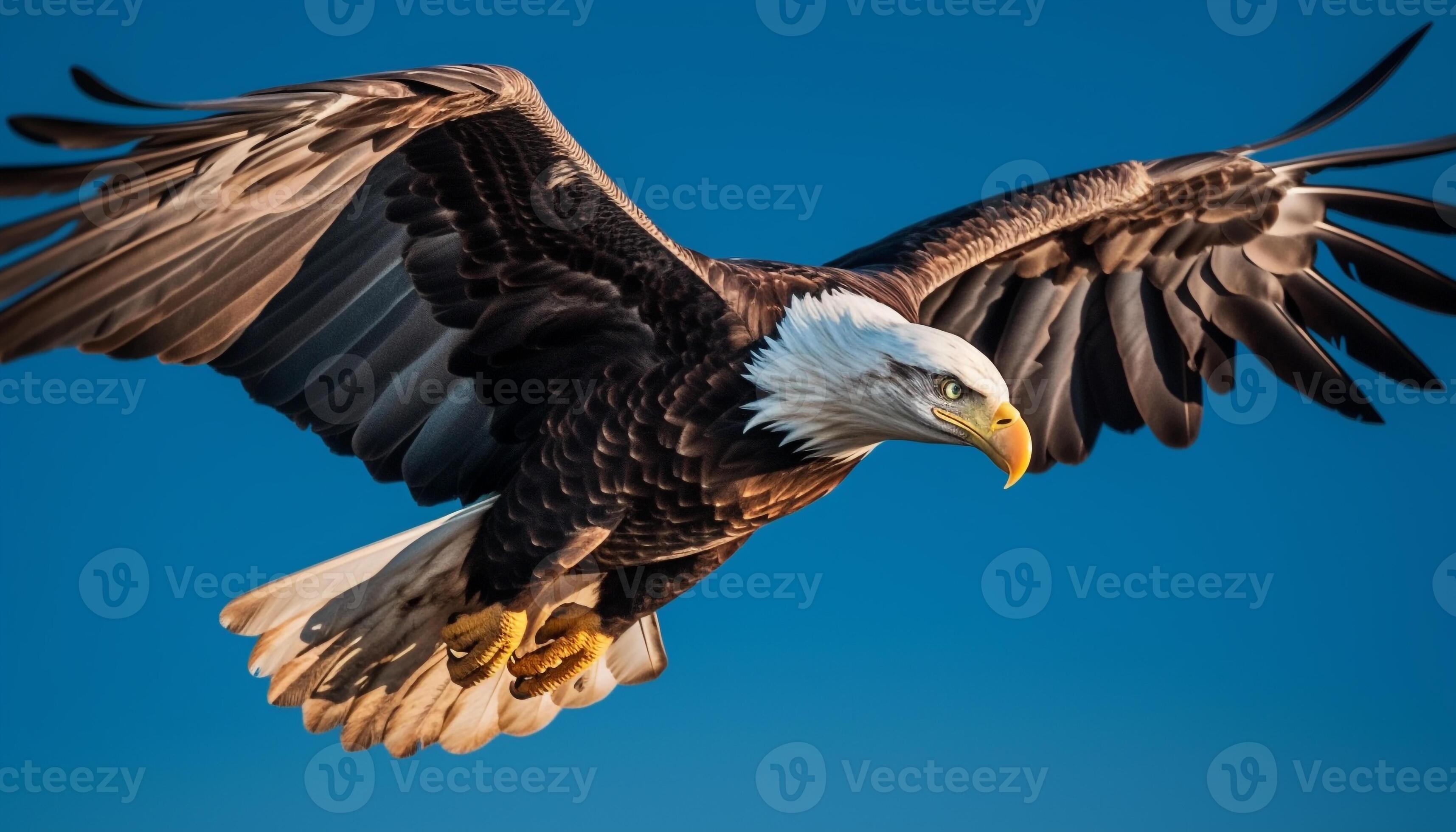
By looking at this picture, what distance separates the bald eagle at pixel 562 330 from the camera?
12.8 feet

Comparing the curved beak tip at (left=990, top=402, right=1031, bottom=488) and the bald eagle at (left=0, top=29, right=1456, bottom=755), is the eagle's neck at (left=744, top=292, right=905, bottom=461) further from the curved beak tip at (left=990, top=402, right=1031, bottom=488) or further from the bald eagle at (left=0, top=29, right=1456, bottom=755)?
the curved beak tip at (left=990, top=402, right=1031, bottom=488)

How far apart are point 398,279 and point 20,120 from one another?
1845mm

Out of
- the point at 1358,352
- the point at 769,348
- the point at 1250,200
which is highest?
the point at 1250,200

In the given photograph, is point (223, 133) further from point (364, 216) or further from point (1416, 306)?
point (1416, 306)

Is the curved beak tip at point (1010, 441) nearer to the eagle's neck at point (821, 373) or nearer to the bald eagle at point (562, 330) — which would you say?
the bald eagle at point (562, 330)

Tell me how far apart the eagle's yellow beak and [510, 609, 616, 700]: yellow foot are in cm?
170

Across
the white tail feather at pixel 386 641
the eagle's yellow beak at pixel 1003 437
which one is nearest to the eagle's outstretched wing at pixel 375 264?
the white tail feather at pixel 386 641

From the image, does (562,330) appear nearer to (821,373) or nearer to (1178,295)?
(821,373)

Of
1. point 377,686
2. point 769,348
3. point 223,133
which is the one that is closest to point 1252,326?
point 769,348

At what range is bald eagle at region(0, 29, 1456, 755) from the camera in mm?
3887

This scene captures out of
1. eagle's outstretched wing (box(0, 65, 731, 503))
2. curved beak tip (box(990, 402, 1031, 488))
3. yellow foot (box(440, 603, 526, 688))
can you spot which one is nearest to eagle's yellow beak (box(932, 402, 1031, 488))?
curved beak tip (box(990, 402, 1031, 488))

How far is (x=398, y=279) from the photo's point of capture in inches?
186

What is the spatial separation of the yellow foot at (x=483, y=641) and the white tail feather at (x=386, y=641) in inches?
3.9

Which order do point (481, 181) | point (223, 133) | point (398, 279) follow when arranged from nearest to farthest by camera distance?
point (223, 133) → point (481, 181) → point (398, 279)
